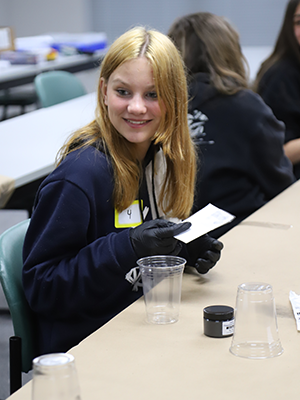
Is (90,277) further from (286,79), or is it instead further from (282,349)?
(286,79)

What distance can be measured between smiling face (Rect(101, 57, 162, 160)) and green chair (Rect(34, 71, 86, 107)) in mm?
2414

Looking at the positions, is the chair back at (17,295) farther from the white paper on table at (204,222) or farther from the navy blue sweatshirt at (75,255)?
the white paper on table at (204,222)

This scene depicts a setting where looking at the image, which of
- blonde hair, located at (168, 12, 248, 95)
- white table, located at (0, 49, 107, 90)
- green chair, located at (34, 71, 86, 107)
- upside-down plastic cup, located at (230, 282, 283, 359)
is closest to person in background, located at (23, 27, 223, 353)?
upside-down plastic cup, located at (230, 282, 283, 359)

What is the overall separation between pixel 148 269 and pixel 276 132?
1317 millimetres

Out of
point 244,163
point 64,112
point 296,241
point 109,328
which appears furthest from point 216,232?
point 64,112

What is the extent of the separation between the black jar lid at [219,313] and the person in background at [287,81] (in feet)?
6.19

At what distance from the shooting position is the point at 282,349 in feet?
3.14

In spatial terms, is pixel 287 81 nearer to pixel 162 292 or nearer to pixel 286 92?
pixel 286 92

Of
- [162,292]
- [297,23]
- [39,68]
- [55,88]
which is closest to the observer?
[162,292]

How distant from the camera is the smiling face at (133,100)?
1359mm

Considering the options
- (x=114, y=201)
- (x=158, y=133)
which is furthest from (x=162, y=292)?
(x=158, y=133)

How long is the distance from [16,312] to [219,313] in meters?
0.54

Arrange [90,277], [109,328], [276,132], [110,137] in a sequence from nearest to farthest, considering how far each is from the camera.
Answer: [109,328]
[90,277]
[110,137]
[276,132]

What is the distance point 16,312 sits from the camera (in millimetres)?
1307
